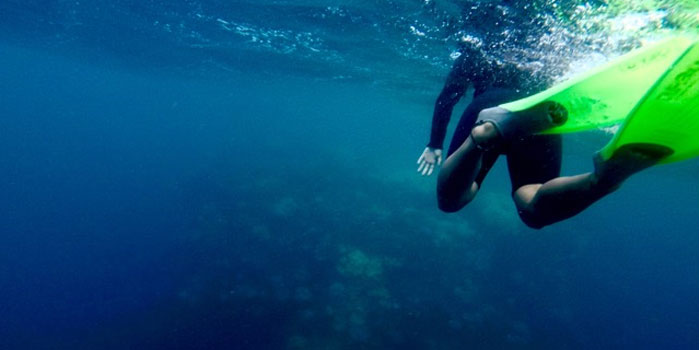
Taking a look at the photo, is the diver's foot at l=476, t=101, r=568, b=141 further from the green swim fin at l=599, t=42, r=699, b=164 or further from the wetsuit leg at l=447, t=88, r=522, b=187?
the wetsuit leg at l=447, t=88, r=522, b=187

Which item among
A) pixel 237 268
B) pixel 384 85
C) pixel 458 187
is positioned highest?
pixel 458 187

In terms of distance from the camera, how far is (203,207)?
2117cm

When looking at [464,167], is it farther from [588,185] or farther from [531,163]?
[531,163]

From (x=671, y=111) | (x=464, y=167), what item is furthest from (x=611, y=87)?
(x=464, y=167)

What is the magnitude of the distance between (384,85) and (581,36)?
2046 cm

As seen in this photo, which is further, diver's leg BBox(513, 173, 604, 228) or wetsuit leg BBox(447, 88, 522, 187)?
wetsuit leg BBox(447, 88, 522, 187)

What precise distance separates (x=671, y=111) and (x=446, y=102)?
3.12m

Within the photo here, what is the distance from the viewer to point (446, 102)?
5.03m

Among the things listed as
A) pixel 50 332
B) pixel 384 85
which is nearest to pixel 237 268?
pixel 50 332

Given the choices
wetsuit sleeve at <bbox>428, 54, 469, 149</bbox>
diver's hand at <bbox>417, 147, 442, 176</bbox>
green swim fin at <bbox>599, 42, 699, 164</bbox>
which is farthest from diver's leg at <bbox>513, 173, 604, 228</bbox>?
wetsuit sleeve at <bbox>428, 54, 469, 149</bbox>

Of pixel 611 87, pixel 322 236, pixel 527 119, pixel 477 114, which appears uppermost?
pixel 611 87

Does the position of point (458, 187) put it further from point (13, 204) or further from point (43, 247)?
point (13, 204)

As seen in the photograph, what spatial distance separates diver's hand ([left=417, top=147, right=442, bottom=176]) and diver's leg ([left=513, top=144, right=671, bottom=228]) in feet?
6.54

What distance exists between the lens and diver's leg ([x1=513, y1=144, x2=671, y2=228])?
Result: 215cm
